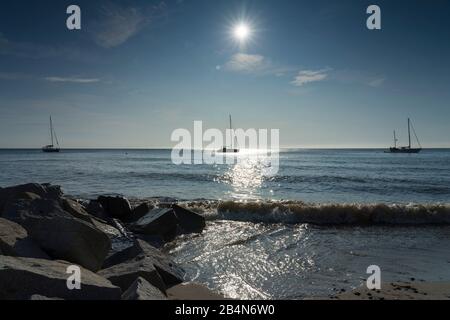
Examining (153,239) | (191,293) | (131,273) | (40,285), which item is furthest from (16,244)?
(153,239)

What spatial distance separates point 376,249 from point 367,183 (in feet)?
75.8

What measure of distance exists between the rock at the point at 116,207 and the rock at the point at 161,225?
2087mm

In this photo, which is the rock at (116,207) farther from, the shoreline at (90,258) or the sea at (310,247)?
the sea at (310,247)

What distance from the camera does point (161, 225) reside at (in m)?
12.3

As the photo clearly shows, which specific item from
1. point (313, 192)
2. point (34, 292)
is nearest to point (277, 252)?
point (34, 292)

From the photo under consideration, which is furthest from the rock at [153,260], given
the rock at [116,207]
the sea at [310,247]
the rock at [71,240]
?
the rock at [116,207]

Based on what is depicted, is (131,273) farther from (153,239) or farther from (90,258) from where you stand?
(153,239)

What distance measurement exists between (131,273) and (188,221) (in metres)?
7.26

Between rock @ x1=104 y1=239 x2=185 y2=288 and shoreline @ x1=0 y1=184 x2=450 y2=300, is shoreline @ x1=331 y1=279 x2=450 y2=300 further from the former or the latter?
rock @ x1=104 y1=239 x2=185 y2=288

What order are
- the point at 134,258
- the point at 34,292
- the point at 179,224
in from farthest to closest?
the point at 179,224, the point at 134,258, the point at 34,292

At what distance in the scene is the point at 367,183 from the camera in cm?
3259

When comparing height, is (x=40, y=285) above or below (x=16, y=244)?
below

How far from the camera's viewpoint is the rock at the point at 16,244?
20.3 ft
